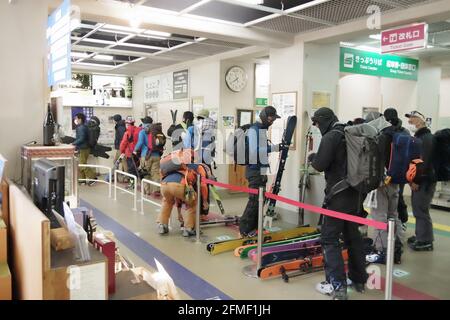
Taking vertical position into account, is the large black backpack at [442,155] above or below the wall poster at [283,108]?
below

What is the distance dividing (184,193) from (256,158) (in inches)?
→ 40.3

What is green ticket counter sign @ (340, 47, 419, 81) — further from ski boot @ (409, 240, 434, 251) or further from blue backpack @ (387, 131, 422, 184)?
ski boot @ (409, 240, 434, 251)

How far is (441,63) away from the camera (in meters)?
8.59

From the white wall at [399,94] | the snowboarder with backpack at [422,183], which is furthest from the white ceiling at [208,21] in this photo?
the white wall at [399,94]

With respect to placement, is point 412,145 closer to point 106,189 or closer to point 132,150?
point 132,150

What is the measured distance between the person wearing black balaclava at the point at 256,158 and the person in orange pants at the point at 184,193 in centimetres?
67

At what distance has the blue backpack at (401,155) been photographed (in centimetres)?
452

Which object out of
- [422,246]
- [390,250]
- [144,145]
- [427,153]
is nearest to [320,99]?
[427,153]

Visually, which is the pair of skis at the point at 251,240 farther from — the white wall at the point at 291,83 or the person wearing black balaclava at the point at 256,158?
the white wall at the point at 291,83

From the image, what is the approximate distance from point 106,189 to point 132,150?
108 centimetres

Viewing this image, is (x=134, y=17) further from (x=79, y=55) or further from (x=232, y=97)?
(x=79, y=55)

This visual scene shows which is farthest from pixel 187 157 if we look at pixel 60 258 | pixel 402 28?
pixel 60 258

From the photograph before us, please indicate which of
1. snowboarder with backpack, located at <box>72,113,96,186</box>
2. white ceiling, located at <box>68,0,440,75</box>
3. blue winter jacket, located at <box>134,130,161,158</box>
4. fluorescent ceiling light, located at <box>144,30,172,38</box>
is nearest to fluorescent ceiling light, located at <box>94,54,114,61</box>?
white ceiling, located at <box>68,0,440,75</box>

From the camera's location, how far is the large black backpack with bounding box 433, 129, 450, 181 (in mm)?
4746
